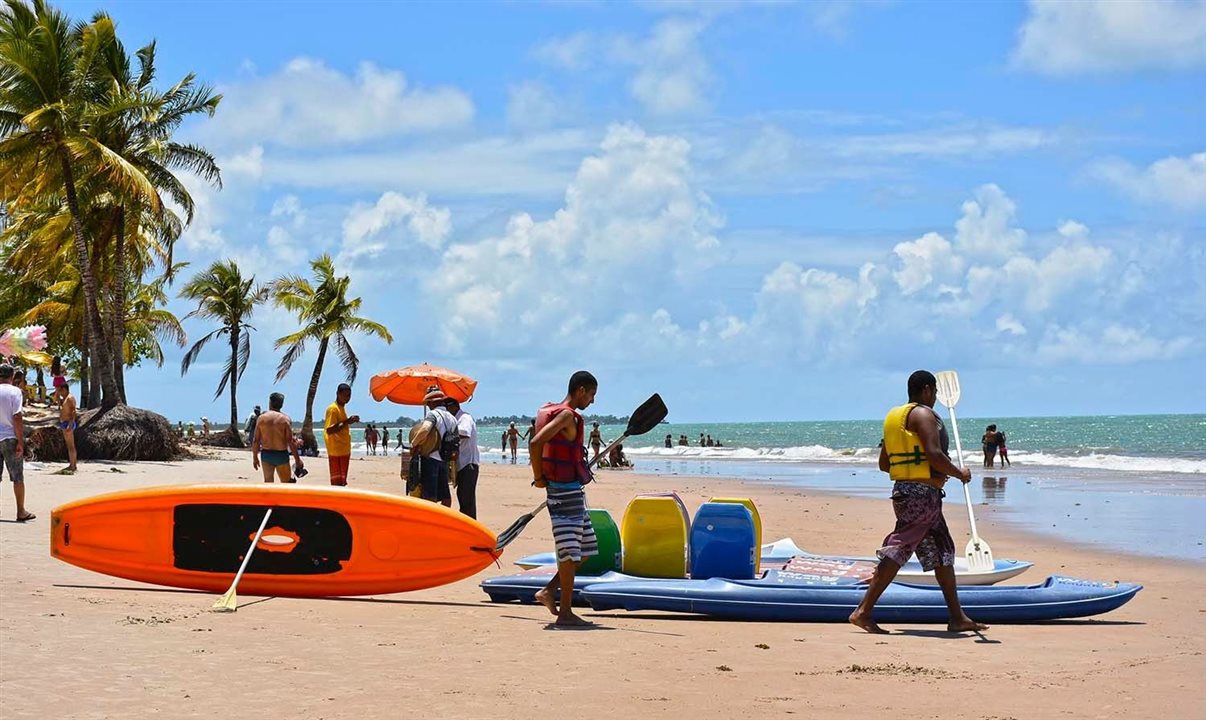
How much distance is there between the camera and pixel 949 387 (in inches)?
408

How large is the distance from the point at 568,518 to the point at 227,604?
2.34m

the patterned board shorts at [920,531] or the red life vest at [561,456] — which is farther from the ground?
the red life vest at [561,456]

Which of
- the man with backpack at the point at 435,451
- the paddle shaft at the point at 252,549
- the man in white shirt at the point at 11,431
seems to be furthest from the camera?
the man in white shirt at the point at 11,431

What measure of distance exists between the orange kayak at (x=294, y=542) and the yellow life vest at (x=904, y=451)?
3108 mm

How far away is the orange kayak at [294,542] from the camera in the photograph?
9.24m

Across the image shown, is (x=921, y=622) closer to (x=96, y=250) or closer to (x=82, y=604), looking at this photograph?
(x=82, y=604)

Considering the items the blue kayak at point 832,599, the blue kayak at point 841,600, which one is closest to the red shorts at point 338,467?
the blue kayak at point 832,599

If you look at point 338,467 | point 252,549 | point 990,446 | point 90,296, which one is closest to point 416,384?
point 338,467

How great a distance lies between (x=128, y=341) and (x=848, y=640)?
4151 centimetres

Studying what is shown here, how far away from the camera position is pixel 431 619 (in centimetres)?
830

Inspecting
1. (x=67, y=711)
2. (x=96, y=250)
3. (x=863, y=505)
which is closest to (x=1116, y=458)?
(x=863, y=505)

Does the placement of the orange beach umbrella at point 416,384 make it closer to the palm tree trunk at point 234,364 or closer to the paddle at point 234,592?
the paddle at point 234,592

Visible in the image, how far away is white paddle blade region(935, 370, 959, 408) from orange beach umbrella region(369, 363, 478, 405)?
23.9 ft

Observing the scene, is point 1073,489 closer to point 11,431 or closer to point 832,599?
point 832,599
